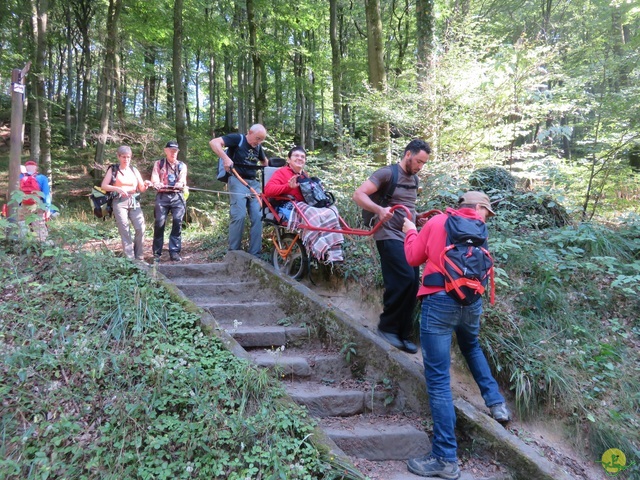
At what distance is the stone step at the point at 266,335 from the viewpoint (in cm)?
438

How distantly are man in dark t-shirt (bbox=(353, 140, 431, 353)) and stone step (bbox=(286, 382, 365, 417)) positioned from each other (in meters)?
0.82

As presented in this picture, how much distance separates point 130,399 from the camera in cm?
290

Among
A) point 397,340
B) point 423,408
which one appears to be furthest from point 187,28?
point 423,408

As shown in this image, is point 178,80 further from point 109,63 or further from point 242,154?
point 242,154

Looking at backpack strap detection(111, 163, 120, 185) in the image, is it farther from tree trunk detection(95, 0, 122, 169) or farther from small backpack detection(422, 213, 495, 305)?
tree trunk detection(95, 0, 122, 169)

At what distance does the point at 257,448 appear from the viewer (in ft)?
8.54

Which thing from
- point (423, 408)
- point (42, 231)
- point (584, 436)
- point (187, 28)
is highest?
point (187, 28)

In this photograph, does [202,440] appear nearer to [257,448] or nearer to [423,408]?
[257,448]

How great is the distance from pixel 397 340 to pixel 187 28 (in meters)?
12.2

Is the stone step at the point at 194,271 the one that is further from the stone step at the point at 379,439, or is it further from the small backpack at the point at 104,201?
the stone step at the point at 379,439

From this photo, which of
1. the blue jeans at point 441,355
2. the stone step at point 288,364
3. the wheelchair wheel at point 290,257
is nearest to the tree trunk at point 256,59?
the wheelchair wheel at point 290,257

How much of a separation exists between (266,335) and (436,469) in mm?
2158

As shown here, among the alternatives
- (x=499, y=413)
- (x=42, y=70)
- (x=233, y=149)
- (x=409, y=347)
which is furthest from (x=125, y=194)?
(x=42, y=70)

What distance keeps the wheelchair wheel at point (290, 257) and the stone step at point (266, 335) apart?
137 centimetres
